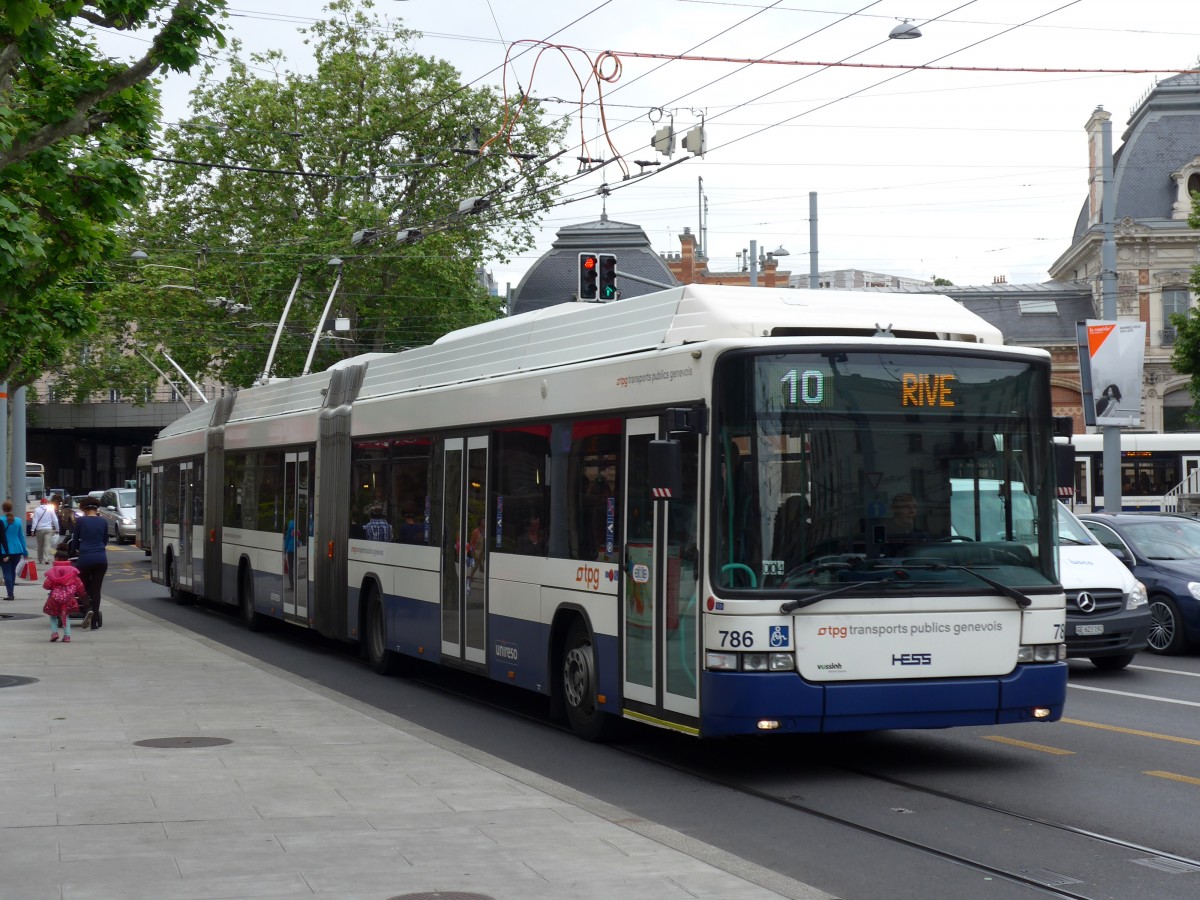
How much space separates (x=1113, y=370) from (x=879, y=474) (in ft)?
55.6

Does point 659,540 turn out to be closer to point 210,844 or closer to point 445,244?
point 210,844

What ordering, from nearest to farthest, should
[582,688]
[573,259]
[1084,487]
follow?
[582,688], [1084,487], [573,259]

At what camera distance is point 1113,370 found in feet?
83.3

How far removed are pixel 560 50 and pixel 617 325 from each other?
7359mm

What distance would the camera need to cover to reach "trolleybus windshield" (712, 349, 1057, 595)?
9578 millimetres

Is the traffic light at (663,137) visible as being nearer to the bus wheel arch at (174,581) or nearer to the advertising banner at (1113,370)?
the advertising banner at (1113,370)

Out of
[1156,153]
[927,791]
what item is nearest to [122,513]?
[1156,153]

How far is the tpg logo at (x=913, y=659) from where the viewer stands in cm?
977

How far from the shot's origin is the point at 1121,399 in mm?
25312

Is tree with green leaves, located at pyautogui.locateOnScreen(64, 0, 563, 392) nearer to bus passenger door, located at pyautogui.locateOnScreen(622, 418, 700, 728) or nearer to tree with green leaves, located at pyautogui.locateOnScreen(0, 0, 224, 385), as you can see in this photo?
tree with green leaves, located at pyautogui.locateOnScreen(0, 0, 224, 385)

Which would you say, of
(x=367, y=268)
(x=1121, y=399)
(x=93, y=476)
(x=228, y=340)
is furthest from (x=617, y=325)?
(x=93, y=476)

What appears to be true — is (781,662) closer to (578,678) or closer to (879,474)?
(879,474)

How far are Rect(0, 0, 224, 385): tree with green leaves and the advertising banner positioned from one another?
14.9 meters

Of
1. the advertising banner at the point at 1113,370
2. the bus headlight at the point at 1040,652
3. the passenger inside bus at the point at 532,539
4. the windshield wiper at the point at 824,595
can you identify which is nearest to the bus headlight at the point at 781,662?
the windshield wiper at the point at 824,595
